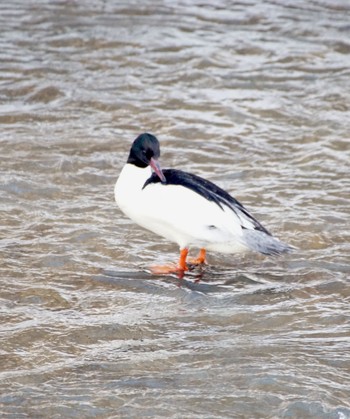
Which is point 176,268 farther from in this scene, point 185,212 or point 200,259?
point 185,212

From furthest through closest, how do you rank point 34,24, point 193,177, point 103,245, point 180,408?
point 34,24, point 103,245, point 193,177, point 180,408

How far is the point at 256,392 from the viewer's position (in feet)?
18.7

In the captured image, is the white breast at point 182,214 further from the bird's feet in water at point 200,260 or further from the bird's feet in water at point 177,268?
the bird's feet in water at point 200,260

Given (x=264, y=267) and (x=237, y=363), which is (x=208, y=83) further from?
(x=237, y=363)

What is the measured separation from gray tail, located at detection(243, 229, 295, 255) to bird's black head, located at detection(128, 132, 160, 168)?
33.5 inches

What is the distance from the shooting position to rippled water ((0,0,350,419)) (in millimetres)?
5840

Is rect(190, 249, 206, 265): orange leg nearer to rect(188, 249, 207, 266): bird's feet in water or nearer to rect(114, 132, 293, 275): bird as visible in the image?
rect(188, 249, 207, 266): bird's feet in water

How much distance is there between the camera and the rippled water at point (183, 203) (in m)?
5.84

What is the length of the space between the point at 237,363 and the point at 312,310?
1036mm

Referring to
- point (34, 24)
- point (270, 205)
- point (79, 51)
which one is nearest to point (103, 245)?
point (270, 205)

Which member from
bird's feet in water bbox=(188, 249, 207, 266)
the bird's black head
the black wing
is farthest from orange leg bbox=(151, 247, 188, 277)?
the bird's black head

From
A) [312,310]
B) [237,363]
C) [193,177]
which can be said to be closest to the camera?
[237,363]

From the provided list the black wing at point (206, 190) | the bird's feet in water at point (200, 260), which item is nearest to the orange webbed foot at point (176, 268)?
the bird's feet in water at point (200, 260)

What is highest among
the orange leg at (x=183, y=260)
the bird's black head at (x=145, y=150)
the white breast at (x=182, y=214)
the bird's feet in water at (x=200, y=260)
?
the bird's black head at (x=145, y=150)
